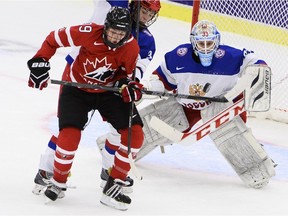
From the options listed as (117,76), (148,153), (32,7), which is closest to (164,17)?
(32,7)

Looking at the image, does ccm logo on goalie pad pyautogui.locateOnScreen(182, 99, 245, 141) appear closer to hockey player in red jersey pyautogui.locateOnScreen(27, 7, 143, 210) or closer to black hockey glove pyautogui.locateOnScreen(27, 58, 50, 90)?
hockey player in red jersey pyautogui.locateOnScreen(27, 7, 143, 210)

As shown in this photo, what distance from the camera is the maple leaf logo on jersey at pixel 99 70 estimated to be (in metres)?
3.30

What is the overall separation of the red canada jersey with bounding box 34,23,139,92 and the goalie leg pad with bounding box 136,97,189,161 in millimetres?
600

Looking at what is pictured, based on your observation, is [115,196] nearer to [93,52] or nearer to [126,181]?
[126,181]

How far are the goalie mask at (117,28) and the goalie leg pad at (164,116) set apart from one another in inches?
29.6

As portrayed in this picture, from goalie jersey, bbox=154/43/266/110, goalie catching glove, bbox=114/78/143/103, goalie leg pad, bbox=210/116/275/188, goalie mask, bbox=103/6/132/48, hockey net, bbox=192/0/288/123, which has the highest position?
goalie mask, bbox=103/6/132/48

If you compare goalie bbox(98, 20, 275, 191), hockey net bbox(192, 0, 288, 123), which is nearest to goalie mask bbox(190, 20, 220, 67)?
goalie bbox(98, 20, 275, 191)

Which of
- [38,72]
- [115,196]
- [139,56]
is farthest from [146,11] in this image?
[115,196]

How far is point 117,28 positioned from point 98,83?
276mm

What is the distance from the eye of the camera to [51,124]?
462 centimetres

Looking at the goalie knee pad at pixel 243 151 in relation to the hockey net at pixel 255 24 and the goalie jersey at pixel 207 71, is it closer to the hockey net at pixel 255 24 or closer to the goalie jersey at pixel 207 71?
the goalie jersey at pixel 207 71

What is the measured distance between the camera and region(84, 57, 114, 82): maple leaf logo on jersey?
3.30 metres

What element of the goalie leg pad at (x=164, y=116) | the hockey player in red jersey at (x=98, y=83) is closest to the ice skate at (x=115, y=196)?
the hockey player in red jersey at (x=98, y=83)

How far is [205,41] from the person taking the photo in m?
3.71
